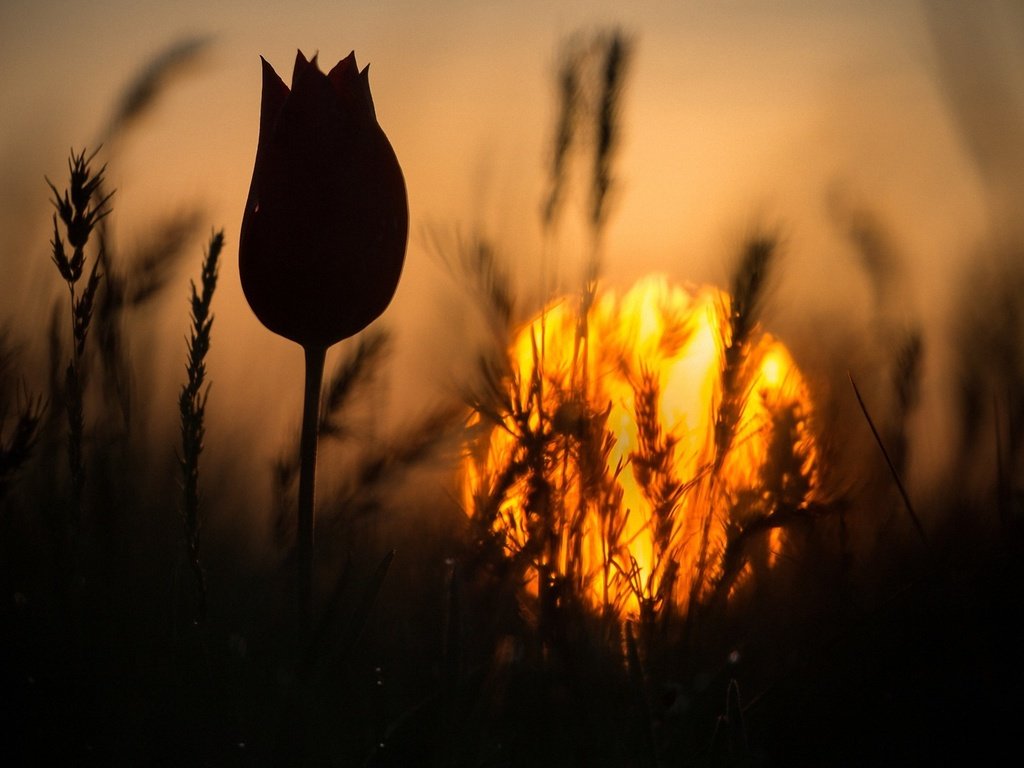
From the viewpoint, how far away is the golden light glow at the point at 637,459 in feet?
2.12

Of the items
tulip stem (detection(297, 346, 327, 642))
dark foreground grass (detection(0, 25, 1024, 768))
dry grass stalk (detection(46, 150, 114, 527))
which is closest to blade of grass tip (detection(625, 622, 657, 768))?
dark foreground grass (detection(0, 25, 1024, 768))

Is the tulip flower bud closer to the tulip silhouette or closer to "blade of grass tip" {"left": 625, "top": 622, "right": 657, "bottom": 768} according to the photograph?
the tulip silhouette

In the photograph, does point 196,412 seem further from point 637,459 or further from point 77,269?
point 637,459

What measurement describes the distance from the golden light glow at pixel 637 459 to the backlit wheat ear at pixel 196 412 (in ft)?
0.59

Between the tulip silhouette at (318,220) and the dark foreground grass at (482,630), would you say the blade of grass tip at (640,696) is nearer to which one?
the dark foreground grass at (482,630)

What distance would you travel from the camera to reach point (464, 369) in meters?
0.75

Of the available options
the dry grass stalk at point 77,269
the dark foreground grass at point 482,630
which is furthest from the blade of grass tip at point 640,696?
the dry grass stalk at point 77,269

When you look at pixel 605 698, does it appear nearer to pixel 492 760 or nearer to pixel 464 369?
pixel 492 760

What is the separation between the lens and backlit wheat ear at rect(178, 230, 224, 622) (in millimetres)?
542

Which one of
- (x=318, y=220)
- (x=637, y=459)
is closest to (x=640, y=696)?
(x=637, y=459)

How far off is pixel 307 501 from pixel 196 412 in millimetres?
79

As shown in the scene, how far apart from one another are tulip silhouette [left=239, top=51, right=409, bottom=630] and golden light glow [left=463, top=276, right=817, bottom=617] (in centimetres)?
13

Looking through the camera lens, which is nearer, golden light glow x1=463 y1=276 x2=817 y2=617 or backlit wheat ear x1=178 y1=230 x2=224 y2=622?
backlit wheat ear x1=178 y1=230 x2=224 y2=622

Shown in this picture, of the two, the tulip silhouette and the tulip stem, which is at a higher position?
the tulip silhouette
